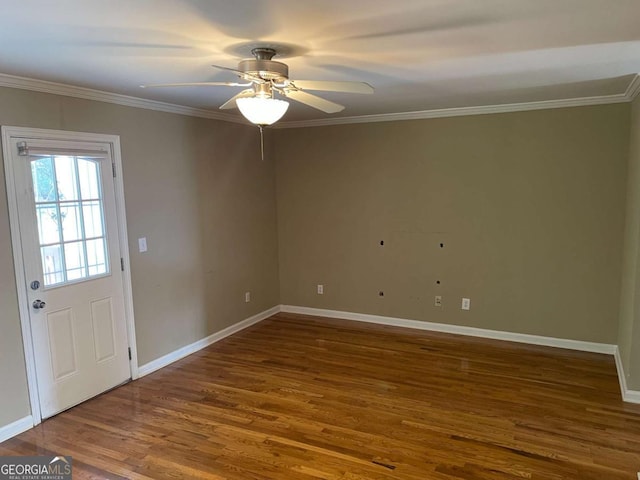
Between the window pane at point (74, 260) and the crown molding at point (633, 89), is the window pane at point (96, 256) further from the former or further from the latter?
the crown molding at point (633, 89)

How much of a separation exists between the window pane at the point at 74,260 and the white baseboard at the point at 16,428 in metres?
1.03

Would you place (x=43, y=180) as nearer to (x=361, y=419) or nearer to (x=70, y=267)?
(x=70, y=267)

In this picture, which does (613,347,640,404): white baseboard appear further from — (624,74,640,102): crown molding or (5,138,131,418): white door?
(5,138,131,418): white door

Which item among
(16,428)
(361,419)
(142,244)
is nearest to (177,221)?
(142,244)

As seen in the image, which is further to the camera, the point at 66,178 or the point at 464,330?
the point at 464,330

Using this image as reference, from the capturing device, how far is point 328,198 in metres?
5.49

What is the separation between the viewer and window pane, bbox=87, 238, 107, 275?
3.58 meters

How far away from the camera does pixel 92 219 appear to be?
358 centimetres

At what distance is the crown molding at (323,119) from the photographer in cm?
314

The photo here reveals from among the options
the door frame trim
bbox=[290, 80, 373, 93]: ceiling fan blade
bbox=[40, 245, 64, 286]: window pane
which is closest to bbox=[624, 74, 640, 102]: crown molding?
bbox=[290, 80, 373, 93]: ceiling fan blade

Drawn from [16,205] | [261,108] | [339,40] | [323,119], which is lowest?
[16,205]

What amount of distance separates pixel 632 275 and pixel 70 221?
438cm

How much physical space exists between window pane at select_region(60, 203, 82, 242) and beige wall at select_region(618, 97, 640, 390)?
14.0ft

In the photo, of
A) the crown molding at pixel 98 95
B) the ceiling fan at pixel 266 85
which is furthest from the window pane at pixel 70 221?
the ceiling fan at pixel 266 85
